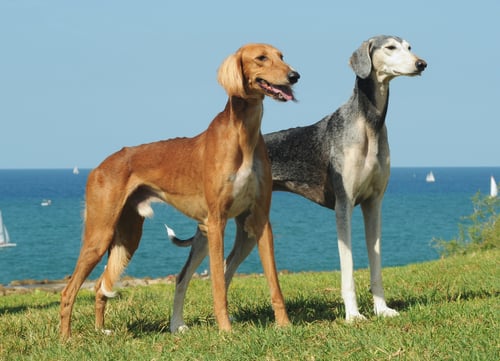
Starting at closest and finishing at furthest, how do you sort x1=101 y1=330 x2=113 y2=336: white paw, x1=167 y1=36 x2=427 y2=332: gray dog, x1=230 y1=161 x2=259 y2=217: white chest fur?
x1=230 y1=161 x2=259 y2=217: white chest fur → x1=167 y1=36 x2=427 y2=332: gray dog → x1=101 y1=330 x2=113 y2=336: white paw

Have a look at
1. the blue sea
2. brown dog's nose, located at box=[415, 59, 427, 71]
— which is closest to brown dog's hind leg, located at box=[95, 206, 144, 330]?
brown dog's nose, located at box=[415, 59, 427, 71]

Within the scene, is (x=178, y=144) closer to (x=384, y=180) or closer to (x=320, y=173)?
(x=320, y=173)

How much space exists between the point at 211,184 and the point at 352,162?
4.13 feet

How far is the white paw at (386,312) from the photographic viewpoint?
21.6 ft

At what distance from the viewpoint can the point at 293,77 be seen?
569cm

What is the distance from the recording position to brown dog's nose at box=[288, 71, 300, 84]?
5.68 m

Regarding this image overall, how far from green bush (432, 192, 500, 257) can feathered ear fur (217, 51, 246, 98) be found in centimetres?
1055

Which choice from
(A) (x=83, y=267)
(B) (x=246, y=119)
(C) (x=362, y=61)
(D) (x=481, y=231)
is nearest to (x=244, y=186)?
(B) (x=246, y=119)

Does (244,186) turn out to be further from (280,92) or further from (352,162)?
(352,162)

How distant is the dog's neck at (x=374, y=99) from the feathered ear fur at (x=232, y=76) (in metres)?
1.25

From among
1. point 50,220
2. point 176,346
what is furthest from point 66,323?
point 50,220

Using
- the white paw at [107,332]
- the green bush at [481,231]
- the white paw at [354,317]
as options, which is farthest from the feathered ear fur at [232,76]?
the green bush at [481,231]

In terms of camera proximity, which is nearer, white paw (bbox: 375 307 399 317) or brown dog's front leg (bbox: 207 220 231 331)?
brown dog's front leg (bbox: 207 220 231 331)

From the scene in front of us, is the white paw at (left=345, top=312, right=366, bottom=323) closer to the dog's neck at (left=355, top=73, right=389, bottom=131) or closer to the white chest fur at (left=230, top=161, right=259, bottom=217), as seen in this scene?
the white chest fur at (left=230, top=161, right=259, bottom=217)
